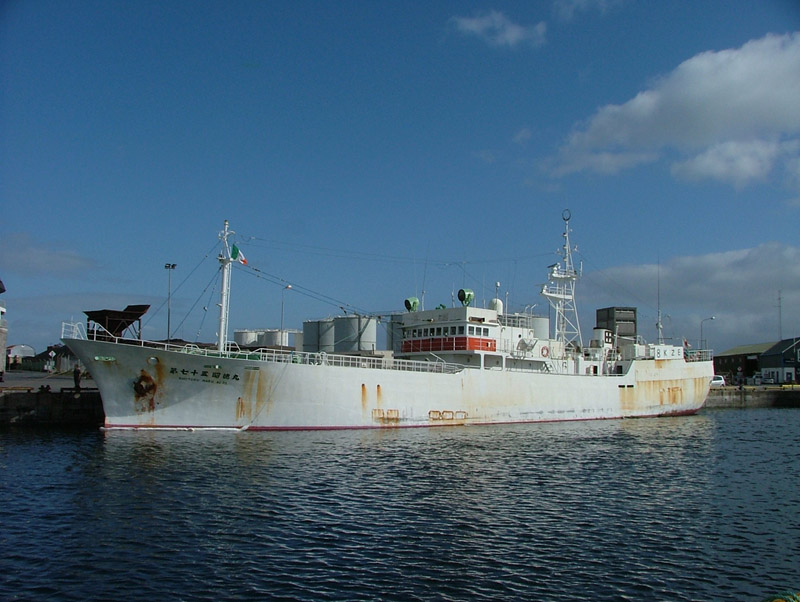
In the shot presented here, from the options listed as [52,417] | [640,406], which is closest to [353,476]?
[52,417]

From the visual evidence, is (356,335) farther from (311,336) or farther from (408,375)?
(408,375)

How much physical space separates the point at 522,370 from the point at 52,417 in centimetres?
3016

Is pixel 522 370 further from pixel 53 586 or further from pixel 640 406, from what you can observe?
pixel 53 586

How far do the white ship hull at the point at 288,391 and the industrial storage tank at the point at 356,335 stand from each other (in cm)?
1680

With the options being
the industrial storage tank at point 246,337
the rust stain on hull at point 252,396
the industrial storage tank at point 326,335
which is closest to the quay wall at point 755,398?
the industrial storage tank at point 326,335

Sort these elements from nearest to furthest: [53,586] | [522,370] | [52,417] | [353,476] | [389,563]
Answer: [53,586], [389,563], [353,476], [52,417], [522,370]

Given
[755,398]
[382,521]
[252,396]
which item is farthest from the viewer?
[755,398]

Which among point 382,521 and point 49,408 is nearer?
point 382,521

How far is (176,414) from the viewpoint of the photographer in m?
32.0

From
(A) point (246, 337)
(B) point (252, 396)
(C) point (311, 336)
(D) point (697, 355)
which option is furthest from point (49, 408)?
(D) point (697, 355)

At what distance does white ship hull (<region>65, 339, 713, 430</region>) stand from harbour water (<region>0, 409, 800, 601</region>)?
210 centimetres

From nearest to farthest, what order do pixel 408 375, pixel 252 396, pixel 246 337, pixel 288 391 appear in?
pixel 252 396 < pixel 288 391 < pixel 408 375 < pixel 246 337

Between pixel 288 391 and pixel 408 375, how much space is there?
7425mm

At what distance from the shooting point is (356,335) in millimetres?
57594
